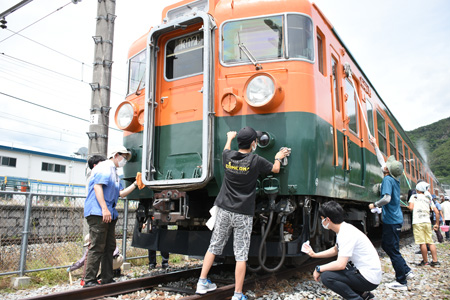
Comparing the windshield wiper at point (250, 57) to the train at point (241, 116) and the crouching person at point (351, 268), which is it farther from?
the crouching person at point (351, 268)

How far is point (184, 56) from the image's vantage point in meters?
5.17

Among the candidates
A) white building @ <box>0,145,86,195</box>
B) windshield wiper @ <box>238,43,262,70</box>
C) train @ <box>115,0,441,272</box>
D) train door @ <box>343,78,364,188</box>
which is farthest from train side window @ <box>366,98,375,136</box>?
white building @ <box>0,145,86,195</box>

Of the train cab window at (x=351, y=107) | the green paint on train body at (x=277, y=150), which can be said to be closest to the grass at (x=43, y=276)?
the green paint on train body at (x=277, y=150)

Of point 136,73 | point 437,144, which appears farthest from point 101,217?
point 437,144

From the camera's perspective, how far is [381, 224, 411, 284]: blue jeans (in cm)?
495

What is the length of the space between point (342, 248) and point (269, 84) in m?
1.88

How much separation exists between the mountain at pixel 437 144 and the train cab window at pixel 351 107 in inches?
2450

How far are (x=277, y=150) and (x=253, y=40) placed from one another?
4.56ft

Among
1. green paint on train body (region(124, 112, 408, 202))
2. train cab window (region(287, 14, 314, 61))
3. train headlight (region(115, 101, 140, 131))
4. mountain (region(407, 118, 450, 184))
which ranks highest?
mountain (region(407, 118, 450, 184))

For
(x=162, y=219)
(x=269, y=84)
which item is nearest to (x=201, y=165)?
(x=162, y=219)

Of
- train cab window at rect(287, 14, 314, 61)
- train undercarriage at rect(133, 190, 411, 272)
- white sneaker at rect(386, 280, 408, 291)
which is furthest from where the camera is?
white sneaker at rect(386, 280, 408, 291)

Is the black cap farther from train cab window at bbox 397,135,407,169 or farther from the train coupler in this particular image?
train cab window at bbox 397,135,407,169

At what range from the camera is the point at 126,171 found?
17.5 ft

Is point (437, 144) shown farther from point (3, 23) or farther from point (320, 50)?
point (3, 23)
